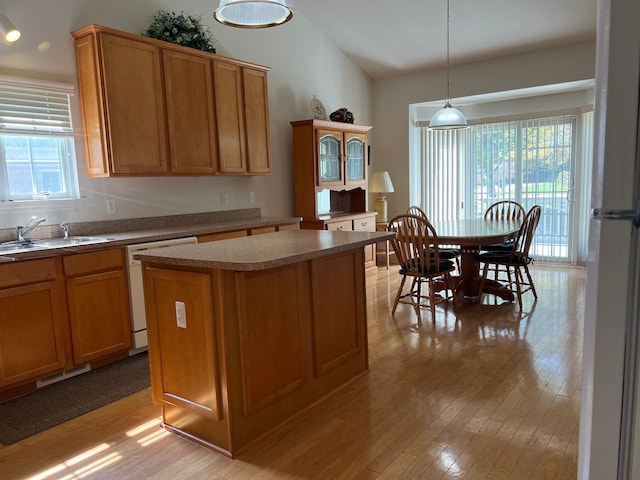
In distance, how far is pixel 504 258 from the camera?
4.38 metres

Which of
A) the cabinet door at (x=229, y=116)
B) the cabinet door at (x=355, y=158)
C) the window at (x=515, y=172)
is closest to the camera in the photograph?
the cabinet door at (x=229, y=116)

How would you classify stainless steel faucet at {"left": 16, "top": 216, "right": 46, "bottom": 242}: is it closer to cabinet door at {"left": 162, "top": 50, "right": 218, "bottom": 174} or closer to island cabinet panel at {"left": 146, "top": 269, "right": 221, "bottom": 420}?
cabinet door at {"left": 162, "top": 50, "right": 218, "bottom": 174}

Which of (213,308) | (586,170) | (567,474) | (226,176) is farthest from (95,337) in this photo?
(586,170)

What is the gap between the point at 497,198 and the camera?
22.2 feet

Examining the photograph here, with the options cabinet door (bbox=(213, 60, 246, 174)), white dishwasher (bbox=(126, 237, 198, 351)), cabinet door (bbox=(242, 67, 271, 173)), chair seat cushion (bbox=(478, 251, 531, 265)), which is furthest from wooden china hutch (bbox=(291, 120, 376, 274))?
white dishwasher (bbox=(126, 237, 198, 351))

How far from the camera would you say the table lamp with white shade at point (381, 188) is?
6.47 m

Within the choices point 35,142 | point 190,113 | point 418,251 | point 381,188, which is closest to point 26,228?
point 35,142

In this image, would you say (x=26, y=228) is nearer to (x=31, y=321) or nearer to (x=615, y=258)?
(x=31, y=321)

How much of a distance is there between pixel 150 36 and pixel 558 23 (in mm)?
4060

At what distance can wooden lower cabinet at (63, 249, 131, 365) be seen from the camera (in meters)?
3.02

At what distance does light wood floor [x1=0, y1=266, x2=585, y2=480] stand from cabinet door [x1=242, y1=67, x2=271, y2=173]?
7.44 feet

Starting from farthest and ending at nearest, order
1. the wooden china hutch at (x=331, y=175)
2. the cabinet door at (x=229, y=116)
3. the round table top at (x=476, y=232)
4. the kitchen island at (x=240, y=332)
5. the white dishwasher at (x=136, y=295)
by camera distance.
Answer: the wooden china hutch at (x=331, y=175)
the cabinet door at (x=229, y=116)
the round table top at (x=476, y=232)
the white dishwasher at (x=136, y=295)
the kitchen island at (x=240, y=332)

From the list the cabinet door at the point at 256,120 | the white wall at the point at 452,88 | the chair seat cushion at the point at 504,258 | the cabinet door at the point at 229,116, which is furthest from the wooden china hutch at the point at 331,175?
the chair seat cushion at the point at 504,258

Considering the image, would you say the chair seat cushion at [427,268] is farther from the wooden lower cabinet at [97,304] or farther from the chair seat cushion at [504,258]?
the wooden lower cabinet at [97,304]
